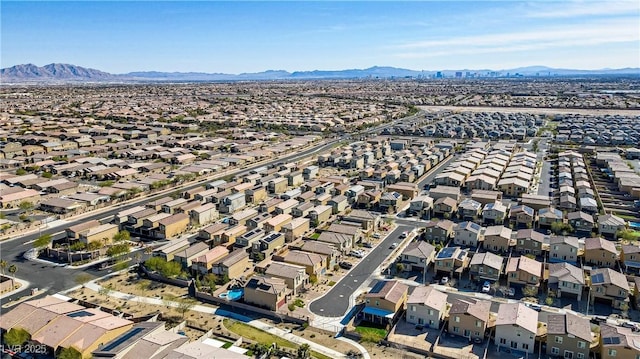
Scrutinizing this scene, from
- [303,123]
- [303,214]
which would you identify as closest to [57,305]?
[303,214]

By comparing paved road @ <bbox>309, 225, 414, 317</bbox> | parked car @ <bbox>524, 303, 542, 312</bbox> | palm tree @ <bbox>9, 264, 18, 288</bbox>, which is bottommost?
parked car @ <bbox>524, 303, 542, 312</bbox>

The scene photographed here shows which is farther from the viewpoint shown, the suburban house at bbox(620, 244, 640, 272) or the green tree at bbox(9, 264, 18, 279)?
the suburban house at bbox(620, 244, 640, 272)

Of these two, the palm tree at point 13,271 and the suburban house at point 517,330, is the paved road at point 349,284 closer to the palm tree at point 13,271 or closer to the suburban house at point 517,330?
the suburban house at point 517,330

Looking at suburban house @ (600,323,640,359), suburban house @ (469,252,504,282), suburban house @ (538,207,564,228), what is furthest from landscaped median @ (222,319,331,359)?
suburban house @ (538,207,564,228)

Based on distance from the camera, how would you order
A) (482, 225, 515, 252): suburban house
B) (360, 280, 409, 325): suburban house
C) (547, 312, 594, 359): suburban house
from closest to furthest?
(547, 312, 594, 359): suburban house, (360, 280, 409, 325): suburban house, (482, 225, 515, 252): suburban house

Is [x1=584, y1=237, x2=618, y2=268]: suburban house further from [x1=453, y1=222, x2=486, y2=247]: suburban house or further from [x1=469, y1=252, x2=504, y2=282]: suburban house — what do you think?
[x1=453, y1=222, x2=486, y2=247]: suburban house

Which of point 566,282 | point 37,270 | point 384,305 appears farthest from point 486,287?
point 37,270

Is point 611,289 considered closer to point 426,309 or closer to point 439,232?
point 426,309
